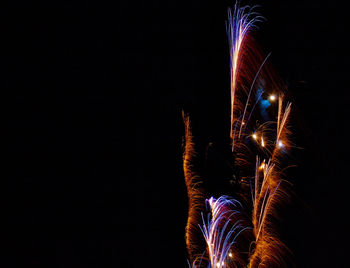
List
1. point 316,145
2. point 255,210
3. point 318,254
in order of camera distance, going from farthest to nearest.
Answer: point 316,145 < point 318,254 < point 255,210

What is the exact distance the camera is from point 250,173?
5.11 meters

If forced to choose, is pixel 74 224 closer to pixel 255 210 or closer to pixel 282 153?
pixel 255 210

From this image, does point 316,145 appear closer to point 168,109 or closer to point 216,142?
point 216,142

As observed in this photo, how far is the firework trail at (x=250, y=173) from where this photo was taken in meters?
4.75

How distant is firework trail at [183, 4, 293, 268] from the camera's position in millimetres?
4750

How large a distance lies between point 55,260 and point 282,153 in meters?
5.12

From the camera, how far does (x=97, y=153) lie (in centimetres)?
527

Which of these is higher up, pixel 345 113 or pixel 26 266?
pixel 345 113

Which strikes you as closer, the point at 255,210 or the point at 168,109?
the point at 255,210

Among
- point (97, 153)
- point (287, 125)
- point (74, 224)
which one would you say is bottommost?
point (74, 224)

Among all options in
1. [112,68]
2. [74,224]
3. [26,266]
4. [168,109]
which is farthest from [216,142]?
[26,266]

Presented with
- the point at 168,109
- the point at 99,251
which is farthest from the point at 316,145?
the point at 99,251

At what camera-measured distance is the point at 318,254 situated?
4785 mm

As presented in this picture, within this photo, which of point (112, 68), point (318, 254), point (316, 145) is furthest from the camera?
point (316, 145)
